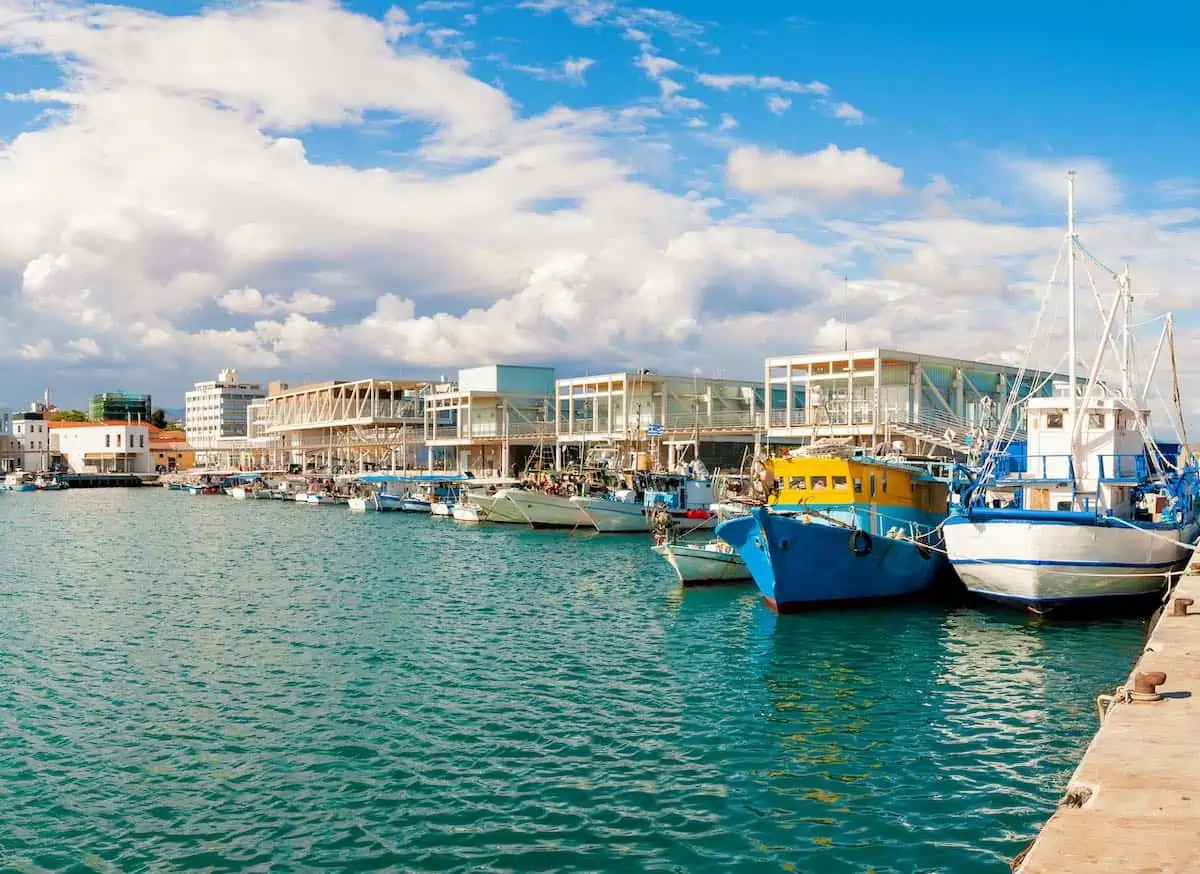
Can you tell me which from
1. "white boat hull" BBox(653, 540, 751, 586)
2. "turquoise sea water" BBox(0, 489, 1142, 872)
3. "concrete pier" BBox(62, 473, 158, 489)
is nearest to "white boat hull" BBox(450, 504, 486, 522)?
"turquoise sea water" BBox(0, 489, 1142, 872)

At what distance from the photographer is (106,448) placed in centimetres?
18000

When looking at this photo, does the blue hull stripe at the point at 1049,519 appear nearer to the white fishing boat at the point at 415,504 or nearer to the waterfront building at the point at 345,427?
the white fishing boat at the point at 415,504

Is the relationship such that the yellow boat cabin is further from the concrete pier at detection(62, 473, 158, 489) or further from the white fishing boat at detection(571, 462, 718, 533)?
the concrete pier at detection(62, 473, 158, 489)

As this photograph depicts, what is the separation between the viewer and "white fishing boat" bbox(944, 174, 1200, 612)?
89.4ft

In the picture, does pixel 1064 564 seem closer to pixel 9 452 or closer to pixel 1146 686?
pixel 1146 686

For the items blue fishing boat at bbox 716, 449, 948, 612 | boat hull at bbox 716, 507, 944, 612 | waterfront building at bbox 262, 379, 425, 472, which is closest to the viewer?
boat hull at bbox 716, 507, 944, 612

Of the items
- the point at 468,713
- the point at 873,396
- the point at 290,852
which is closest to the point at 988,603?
the point at 468,713

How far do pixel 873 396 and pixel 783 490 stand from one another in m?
35.4

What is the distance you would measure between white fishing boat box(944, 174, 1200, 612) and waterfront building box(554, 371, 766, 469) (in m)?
49.8

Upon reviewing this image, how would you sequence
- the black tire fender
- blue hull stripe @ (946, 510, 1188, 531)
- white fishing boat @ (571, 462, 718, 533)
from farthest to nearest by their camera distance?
white fishing boat @ (571, 462, 718, 533) < the black tire fender < blue hull stripe @ (946, 510, 1188, 531)

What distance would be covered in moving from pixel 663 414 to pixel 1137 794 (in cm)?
8094

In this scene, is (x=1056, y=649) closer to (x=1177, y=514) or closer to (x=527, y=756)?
(x=1177, y=514)

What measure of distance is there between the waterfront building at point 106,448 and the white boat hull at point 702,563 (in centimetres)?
16726

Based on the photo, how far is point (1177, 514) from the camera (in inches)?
1198
